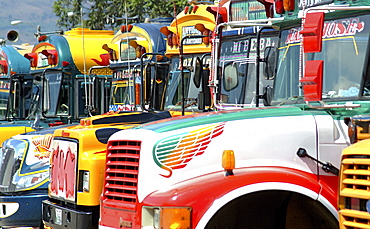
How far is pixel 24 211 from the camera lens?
890 cm

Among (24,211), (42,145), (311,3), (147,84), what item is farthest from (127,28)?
(311,3)

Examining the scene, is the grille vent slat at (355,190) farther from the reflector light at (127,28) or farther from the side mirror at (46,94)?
the side mirror at (46,94)

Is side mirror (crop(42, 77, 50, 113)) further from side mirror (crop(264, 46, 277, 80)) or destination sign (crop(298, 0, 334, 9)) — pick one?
destination sign (crop(298, 0, 334, 9))

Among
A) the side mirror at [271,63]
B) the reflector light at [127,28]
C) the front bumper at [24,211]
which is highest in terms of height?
the reflector light at [127,28]

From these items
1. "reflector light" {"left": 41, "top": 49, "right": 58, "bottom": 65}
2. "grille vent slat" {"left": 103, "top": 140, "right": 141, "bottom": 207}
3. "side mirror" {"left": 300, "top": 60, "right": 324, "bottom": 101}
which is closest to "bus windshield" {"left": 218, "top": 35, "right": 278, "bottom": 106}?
"grille vent slat" {"left": 103, "top": 140, "right": 141, "bottom": 207}

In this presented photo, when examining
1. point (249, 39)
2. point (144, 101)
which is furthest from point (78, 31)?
point (249, 39)

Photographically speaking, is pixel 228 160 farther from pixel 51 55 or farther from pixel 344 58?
pixel 51 55

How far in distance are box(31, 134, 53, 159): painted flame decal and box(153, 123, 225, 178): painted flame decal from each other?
398 cm

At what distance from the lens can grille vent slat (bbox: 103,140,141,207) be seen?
223 inches

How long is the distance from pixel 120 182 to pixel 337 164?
1634 mm

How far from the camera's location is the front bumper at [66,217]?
7223 millimetres

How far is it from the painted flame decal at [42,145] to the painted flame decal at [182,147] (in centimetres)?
398

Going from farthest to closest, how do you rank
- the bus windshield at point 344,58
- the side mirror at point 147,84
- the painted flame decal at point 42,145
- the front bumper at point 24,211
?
the side mirror at point 147,84, the painted flame decal at point 42,145, the front bumper at point 24,211, the bus windshield at point 344,58

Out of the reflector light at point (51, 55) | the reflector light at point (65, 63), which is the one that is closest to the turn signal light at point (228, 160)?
the reflector light at point (65, 63)
